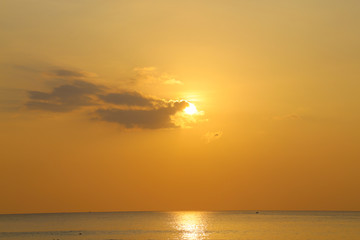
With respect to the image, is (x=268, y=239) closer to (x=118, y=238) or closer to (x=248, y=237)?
(x=248, y=237)

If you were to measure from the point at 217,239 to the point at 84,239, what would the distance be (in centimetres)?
3480

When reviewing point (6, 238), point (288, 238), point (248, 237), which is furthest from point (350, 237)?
point (6, 238)

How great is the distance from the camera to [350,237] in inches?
4870

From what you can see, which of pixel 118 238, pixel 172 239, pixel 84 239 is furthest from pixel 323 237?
pixel 84 239

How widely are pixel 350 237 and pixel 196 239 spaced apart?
129 feet

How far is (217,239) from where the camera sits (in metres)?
127

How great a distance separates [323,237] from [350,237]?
663cm

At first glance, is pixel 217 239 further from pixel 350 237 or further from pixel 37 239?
pixel 37 239

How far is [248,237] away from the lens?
13000 centimetres

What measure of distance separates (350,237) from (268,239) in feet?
69.4

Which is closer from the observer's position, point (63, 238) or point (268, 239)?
point (268, 239)

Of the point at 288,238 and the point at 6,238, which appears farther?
the point at 6,238

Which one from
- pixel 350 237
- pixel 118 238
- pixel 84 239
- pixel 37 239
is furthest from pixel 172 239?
pixel 350 237

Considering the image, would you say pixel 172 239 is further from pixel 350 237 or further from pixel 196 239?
pixel 350 237
